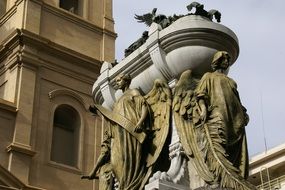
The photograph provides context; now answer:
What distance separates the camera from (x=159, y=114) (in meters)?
6.30

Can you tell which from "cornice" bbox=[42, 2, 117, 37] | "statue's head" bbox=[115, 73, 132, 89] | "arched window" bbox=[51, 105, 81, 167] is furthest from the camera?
"cornice" bbox=[42, 2, 117, 37]

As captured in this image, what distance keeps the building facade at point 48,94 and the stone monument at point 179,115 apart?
13707 millimetres

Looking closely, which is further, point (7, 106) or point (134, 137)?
point (7, 106)

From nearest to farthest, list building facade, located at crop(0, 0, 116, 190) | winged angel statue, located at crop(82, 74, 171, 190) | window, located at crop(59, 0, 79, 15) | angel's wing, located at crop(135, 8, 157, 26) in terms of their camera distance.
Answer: winged angel statue, located at crop(82, 74, 171, 190)
angel's wing, located at crop(135, 8, 157, 26)
building facade, located at crop(0, 0, 116, 190)
window, located at crop(59, 0, 79, 15)

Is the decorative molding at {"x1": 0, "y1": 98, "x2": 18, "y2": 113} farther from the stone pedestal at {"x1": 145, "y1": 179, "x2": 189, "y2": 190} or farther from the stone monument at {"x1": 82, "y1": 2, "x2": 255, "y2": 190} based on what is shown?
the stone pedestal at {"x1": 145, "y1": 179, "x2": 189, "y2": 190}

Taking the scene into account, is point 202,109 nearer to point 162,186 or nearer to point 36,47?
point 162,186

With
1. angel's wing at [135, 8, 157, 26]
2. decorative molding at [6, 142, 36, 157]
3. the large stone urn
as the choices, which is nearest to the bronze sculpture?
the large stone urn

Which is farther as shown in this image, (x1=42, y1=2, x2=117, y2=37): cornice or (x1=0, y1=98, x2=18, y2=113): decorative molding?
(x1=42, y1=2, x2=117, y2=37): cornice

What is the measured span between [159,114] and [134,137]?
1.29 ft

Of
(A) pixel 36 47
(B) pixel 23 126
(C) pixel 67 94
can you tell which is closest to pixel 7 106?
(B) pixel 23 126

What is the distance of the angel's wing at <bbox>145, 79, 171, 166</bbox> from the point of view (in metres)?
6.11

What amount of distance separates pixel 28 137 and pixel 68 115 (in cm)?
270

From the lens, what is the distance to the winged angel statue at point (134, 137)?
6020mm

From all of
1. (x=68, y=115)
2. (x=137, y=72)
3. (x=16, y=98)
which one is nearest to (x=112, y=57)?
(x=68, y=115)
